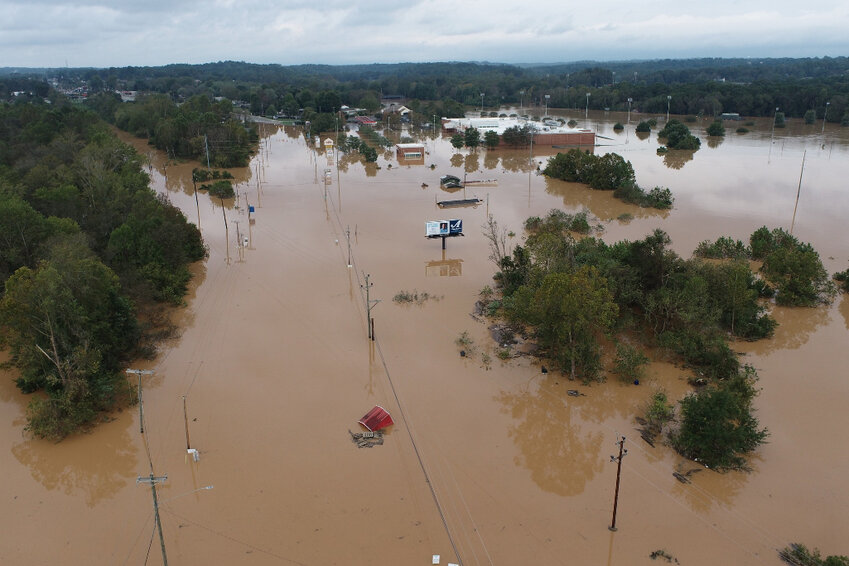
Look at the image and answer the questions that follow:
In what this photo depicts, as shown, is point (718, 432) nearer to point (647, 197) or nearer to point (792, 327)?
point (792, 327)

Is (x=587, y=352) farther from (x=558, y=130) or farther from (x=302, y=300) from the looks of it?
(x=558, y=130)

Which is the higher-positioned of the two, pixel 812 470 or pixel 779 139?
pixel 779 139

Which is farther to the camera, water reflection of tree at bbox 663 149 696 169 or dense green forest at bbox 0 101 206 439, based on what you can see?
water reflection of tree at bbox 663 149 696 169

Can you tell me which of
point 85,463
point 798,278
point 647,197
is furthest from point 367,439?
point 647,197

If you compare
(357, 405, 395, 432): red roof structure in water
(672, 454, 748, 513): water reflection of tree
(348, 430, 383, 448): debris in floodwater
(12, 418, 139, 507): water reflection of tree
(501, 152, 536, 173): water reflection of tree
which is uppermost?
(501, 152, 536, 173): water reflection of tree

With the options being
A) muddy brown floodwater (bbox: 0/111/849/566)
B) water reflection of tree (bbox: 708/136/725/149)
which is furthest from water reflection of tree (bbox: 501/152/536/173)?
muddy brown floodwater (bbox: 0/111/849/566)

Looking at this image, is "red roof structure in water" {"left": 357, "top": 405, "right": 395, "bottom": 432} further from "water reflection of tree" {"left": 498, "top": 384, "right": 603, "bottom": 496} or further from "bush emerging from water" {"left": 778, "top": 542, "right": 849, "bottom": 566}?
"bush emerging from water" {"left": 778, "top": 542, "right": 849, "bottom": 566}

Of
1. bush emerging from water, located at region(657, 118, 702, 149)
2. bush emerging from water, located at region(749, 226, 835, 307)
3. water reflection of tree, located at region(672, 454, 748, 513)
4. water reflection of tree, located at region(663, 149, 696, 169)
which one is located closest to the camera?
water reflection of tree, located at region(672, 454, 748, 513)

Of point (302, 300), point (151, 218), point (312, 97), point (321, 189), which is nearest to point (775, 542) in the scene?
point (302, 300)
